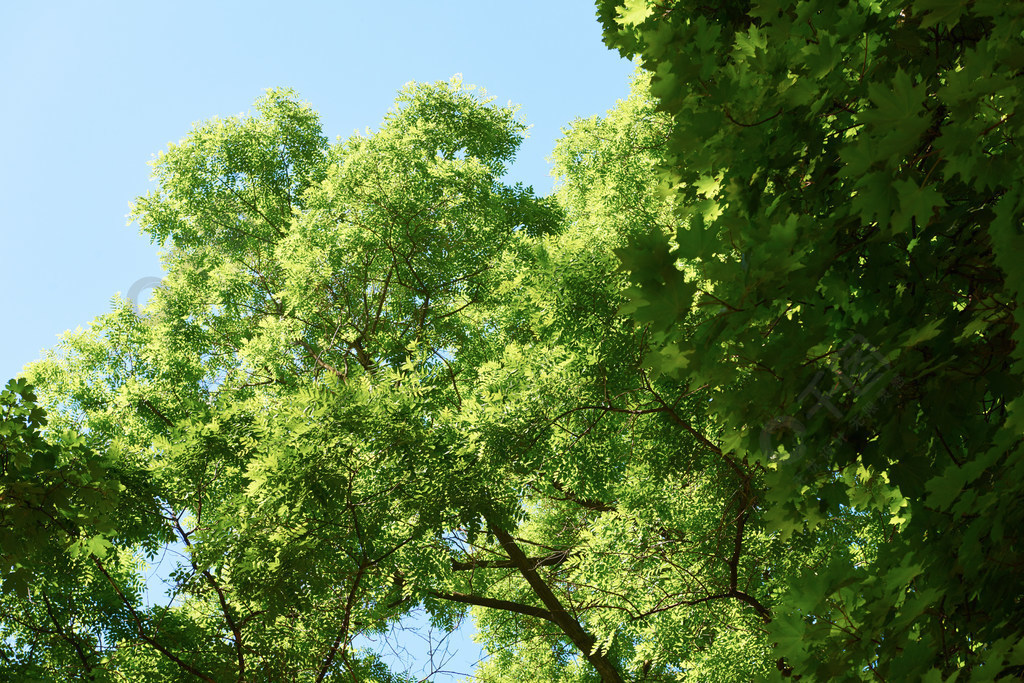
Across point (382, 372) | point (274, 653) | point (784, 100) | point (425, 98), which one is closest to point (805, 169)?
point (784, 100)

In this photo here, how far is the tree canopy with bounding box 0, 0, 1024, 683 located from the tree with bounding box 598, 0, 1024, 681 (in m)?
0.01

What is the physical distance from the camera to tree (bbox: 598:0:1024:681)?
244cm

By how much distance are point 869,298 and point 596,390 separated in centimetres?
614

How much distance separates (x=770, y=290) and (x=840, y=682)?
1.25 metres

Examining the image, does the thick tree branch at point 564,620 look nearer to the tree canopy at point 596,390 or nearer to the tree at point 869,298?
the tree canopy at point 596,390

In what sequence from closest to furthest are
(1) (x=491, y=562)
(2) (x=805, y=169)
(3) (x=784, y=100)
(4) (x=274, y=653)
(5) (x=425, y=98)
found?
(3) (x=784, y=100) < (2) (x=805, y=169) < (4) (x=274, y=653) < (1) (x=491, y=562) < (5) (x=425, y=98)

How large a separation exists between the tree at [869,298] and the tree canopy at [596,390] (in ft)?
0.05

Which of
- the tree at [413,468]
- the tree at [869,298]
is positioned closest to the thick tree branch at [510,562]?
the tree at [413,468]

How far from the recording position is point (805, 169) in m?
3.30

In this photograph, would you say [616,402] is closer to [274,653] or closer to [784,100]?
[274,653]

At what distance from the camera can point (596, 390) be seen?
30.3ft

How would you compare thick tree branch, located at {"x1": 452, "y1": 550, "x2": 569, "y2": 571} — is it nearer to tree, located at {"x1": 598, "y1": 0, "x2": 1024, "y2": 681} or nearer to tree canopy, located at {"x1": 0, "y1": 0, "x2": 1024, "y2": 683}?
tree canopy, located at {"x1": 0, "y1": 0, "x2": 1024, "y2": 683}

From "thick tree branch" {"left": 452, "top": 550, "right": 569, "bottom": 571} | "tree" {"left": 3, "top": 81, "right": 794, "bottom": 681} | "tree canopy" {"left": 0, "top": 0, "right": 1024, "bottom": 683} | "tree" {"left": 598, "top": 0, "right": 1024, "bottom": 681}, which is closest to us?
"tree" {"left": 598, "top": 0, "right": 1024, "bottom": 681}

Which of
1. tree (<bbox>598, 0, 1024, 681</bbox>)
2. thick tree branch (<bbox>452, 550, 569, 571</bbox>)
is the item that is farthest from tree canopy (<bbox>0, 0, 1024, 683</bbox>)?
thick tree branch (<bbox>452, 550, 569, 571</bbox>)
